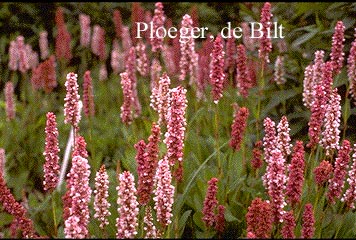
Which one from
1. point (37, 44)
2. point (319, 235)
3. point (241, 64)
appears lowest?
point (319, 235)

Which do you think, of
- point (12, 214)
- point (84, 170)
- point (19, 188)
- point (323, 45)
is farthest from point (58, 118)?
point (84, 170)

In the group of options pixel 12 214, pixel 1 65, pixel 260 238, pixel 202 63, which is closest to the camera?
pixel 260 238

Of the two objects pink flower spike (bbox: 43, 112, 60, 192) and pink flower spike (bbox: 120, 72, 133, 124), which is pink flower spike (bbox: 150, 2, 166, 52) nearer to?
pink flower spike (bbox: 120, 72, 133, 124)

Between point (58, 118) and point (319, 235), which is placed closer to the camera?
point (319, 235)

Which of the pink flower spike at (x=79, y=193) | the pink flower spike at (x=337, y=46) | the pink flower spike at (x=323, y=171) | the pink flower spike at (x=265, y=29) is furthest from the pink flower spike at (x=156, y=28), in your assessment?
the pink flower spike at (x=79, y=193)

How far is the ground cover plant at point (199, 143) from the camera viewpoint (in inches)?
96.9

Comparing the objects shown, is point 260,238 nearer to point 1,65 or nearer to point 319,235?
point 319,235

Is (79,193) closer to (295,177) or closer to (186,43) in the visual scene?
(295,177)

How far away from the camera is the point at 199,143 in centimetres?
436

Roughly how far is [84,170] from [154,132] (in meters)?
0.32

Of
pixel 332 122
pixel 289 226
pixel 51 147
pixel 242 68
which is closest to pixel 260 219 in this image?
pixel 289 226

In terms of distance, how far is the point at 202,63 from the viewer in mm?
4789

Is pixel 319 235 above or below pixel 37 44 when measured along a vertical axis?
below

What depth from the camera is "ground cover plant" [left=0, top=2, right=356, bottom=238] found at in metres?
2.46
